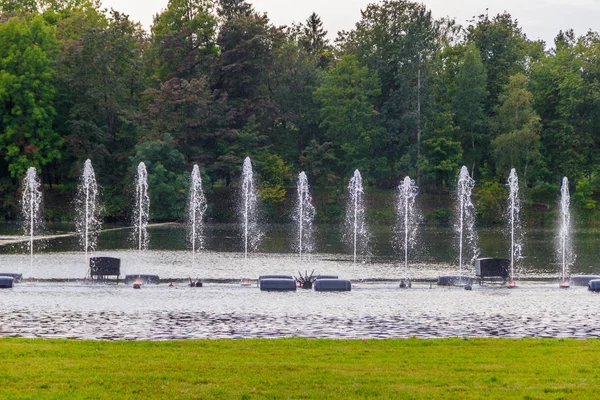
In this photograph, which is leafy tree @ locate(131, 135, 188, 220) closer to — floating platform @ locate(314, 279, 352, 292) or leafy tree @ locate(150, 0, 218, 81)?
leafy tree @ locate(150, 0, 218, 81)

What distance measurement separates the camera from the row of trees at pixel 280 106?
78875mm

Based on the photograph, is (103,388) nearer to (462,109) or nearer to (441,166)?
(441,166)

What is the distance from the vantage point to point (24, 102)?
257 feet

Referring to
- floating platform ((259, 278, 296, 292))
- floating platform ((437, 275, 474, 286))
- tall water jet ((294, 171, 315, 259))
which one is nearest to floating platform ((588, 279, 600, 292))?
floating platform ((437, 275, 474, 286))

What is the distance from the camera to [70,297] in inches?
981

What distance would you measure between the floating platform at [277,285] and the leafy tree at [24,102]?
176 ft

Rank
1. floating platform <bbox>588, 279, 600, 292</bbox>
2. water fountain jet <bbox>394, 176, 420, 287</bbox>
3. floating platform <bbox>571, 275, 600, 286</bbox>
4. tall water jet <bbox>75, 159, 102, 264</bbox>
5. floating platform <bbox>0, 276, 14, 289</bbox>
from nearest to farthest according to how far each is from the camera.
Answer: floating platform <bbox>0, 276, 14, 289</bbox>, floating platform <bbox>588, 279, 600, 292</bbox>, floating platform <bbox>571, 275, 600, 286</bbox>, water fountain jet <bbox>394, 176, 420, 287</bbox>, tall water jet <bbox>75, 159, 102, 264</bbox>

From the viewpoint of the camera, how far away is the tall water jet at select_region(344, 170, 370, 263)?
2037 inches

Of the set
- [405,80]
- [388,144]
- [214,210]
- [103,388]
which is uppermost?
[405,80]

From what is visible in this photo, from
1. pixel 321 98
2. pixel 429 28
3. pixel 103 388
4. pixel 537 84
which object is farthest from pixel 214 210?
pixel 103 388

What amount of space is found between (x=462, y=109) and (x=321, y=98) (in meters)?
13.4

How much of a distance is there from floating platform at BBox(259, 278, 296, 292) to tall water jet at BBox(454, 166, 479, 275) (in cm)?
1001

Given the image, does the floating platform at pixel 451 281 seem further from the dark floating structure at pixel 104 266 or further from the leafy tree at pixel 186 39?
the leafy tree at pixel 186 39

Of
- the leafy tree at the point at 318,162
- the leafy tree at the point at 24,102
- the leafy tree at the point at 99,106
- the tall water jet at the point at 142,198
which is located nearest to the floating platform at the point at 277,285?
the tall water jet at the point at 142,198
